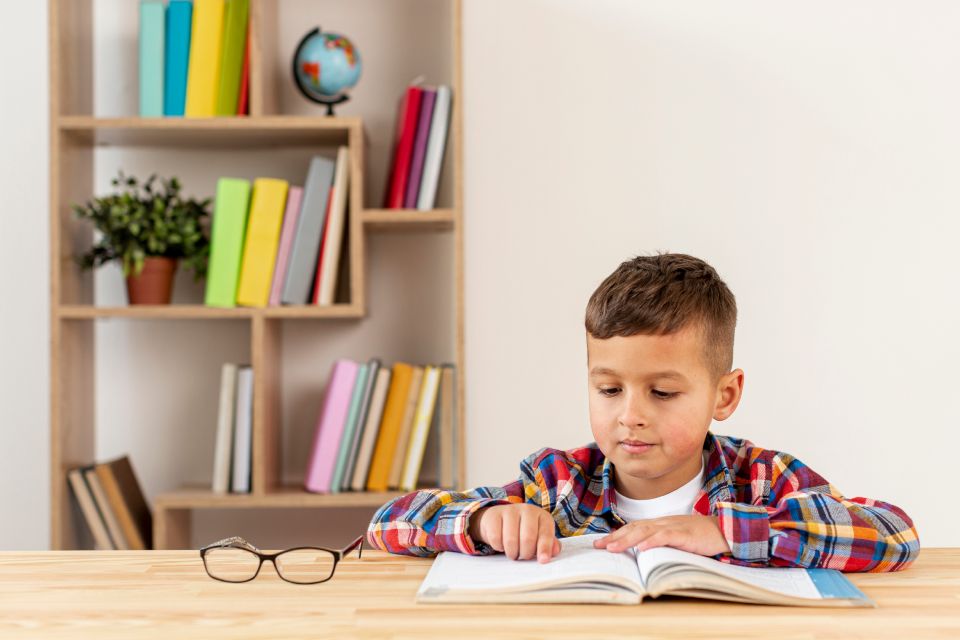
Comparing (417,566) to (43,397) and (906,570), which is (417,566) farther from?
(43,397)

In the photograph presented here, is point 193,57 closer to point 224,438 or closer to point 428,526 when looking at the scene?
point 224,438

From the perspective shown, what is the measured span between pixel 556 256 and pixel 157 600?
4.96ft

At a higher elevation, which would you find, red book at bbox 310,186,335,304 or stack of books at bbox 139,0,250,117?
stack of books at bbox 139,0,250,117

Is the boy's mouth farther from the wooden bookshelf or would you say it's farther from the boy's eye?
the wooden bookshelf

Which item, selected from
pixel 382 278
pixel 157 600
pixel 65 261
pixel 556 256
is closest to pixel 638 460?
pixel 157 600

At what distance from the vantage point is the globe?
2.12 m

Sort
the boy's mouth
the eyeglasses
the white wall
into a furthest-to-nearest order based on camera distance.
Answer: the white wall, the boy's mouth, the eyeglasses

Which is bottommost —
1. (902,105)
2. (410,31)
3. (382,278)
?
(382,278)

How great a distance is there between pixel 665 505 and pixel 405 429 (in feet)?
3.22

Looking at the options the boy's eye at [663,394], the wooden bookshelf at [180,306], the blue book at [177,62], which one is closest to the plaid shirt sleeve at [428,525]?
the boy's eye at [663,394]

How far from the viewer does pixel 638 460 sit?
45.0 inches

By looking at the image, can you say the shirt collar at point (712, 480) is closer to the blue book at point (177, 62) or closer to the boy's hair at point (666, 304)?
the boy's hair at point (666, 304)

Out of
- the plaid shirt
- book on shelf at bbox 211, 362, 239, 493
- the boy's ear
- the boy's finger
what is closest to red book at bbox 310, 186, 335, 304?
book on shelf at bbox 211, 362, 239, 493

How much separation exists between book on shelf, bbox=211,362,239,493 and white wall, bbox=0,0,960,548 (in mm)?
531
